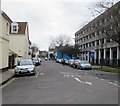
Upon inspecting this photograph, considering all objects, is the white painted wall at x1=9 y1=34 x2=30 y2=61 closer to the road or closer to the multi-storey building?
the multi-storey building

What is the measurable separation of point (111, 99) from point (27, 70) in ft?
55.1

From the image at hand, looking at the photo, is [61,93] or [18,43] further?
[18,43]

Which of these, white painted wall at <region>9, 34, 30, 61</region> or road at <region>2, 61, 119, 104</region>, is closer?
road at <region>2, 61, 119, 104</region>

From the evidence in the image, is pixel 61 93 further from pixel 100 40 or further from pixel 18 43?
pixel 100 40

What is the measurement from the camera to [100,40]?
8438 cm

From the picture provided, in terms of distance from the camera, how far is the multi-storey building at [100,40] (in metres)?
38.9

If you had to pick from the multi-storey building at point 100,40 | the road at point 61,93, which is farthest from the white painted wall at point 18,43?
the road at point 61,93

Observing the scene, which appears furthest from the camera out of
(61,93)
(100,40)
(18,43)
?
(100,40)

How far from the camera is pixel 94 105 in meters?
9.68

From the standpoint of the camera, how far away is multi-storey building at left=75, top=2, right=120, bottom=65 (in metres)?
38.9

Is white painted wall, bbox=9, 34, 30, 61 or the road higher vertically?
white painted wall, bbox=9, 34, 30, 61

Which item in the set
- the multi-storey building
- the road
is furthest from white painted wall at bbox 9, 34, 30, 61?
the road

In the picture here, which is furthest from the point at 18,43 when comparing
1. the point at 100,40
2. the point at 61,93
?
the point at 61,93

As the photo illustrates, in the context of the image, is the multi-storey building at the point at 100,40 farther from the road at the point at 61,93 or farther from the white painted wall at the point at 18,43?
the road at the point at 61,93
